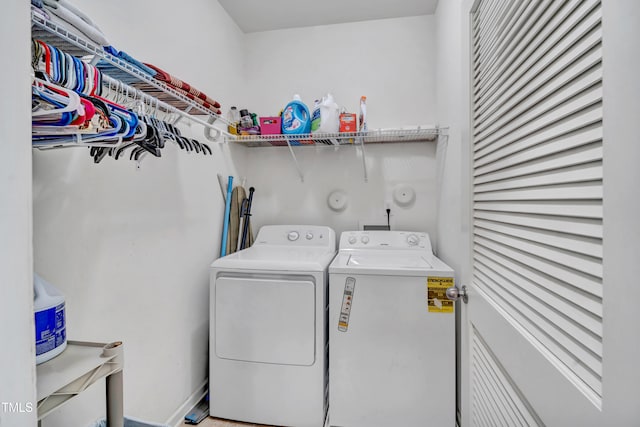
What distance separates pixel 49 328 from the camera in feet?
2.27

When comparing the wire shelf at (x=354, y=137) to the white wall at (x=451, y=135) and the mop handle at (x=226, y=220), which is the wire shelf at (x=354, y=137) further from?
the mop handle at (x=226, y=220)

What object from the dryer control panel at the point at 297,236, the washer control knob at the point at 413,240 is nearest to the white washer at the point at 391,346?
the washer control knob at the point at 413,240

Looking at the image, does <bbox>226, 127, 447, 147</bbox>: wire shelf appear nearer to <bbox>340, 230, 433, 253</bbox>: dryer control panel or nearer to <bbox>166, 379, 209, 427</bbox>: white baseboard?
Answer: <bbox>340, 230, 433, 253</bbox>: dryer control panel

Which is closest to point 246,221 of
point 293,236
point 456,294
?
point 293,236

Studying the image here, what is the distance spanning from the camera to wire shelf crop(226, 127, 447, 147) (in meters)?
2.05

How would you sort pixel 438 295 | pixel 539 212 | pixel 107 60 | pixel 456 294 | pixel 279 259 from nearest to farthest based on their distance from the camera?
pixel 539 212
pixel 107 60
pixel 456 294
pixel 438 295
pixel 279 259

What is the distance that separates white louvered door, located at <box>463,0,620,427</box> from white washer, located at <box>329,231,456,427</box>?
2.10 ft

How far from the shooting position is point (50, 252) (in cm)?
104

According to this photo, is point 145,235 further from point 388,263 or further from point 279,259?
point 388,263

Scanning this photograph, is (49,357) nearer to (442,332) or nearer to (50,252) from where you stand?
(50,252)

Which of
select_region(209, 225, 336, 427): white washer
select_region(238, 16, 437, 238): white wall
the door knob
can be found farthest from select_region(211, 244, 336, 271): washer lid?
the door knob

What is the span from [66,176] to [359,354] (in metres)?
1.57

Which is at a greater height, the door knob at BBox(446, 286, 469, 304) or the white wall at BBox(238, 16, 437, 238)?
the white wall at BBox(238, 16, 437, 238)

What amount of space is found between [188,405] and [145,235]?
108 centimetres
